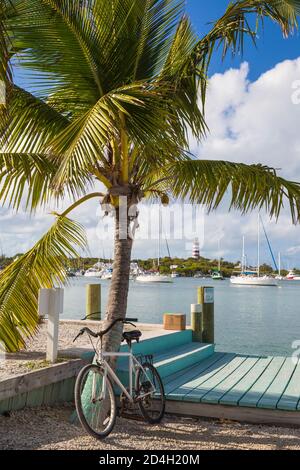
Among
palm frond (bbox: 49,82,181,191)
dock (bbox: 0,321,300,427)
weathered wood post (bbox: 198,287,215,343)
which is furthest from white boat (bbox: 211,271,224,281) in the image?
palm frond (bbox: 49,82,181,191)

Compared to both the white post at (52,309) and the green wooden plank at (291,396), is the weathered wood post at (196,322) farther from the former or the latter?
the white post at (52,309)

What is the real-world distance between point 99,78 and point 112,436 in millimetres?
4151

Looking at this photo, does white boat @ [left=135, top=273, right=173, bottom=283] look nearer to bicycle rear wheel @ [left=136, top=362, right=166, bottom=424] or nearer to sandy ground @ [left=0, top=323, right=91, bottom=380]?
sandy ground @ [left=0, top=323, right=91, bottom=380]

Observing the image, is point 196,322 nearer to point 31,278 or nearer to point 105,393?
point 31,278

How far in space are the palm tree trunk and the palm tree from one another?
1 centimetres

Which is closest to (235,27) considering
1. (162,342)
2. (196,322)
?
(162,342)

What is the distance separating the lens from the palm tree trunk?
624 cm

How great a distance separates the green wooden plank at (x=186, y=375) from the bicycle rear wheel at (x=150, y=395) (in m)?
0.55

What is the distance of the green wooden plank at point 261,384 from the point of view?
664 centimetres

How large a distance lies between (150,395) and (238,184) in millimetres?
2795

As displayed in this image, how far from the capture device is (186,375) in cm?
827

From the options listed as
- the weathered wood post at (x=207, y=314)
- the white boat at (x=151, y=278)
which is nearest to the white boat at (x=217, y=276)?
the white boat at (x=151, y=278)

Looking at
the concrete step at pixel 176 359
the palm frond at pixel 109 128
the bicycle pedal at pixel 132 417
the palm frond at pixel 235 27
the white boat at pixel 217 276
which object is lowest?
the bicycle pedal at pixel 132 417
